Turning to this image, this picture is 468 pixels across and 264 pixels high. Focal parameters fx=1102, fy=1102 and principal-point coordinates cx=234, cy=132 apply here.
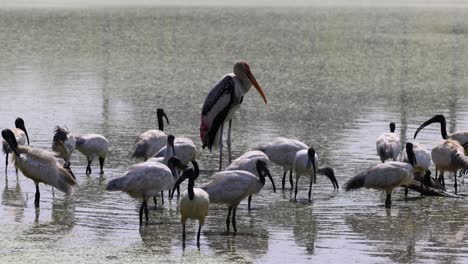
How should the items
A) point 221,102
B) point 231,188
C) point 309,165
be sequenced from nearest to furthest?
point 231,188
point 309,165
point 221,102

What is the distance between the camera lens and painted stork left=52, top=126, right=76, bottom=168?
51.9 ft

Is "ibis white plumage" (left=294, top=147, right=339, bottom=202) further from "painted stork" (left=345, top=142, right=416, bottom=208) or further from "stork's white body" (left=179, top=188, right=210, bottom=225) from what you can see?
"stork's white body" (left=179, top=188, right=210, bottom=225)

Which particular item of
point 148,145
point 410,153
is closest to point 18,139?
point 148,145

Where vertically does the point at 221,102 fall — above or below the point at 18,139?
above

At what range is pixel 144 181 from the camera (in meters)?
12.7

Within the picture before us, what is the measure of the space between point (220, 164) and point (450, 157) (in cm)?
351

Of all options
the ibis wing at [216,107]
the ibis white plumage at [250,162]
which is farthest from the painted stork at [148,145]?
the ibis white plumage at [250,162]

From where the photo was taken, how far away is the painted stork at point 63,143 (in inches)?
622

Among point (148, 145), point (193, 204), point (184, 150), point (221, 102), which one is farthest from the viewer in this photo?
point (221, 102)

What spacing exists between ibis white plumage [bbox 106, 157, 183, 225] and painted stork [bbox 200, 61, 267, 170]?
15.1ft

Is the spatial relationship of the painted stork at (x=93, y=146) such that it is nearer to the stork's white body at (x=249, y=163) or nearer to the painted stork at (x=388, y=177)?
the stork's white body at (x=249, y=163)

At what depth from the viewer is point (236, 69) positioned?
17531 millimetres

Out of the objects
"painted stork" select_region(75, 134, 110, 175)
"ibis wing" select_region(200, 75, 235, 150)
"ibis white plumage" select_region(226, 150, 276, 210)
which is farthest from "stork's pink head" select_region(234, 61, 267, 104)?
"ibis white plumage" select_region(226, 150, 276, 210)

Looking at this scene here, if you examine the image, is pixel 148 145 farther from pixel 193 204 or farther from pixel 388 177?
pixel 193 204
